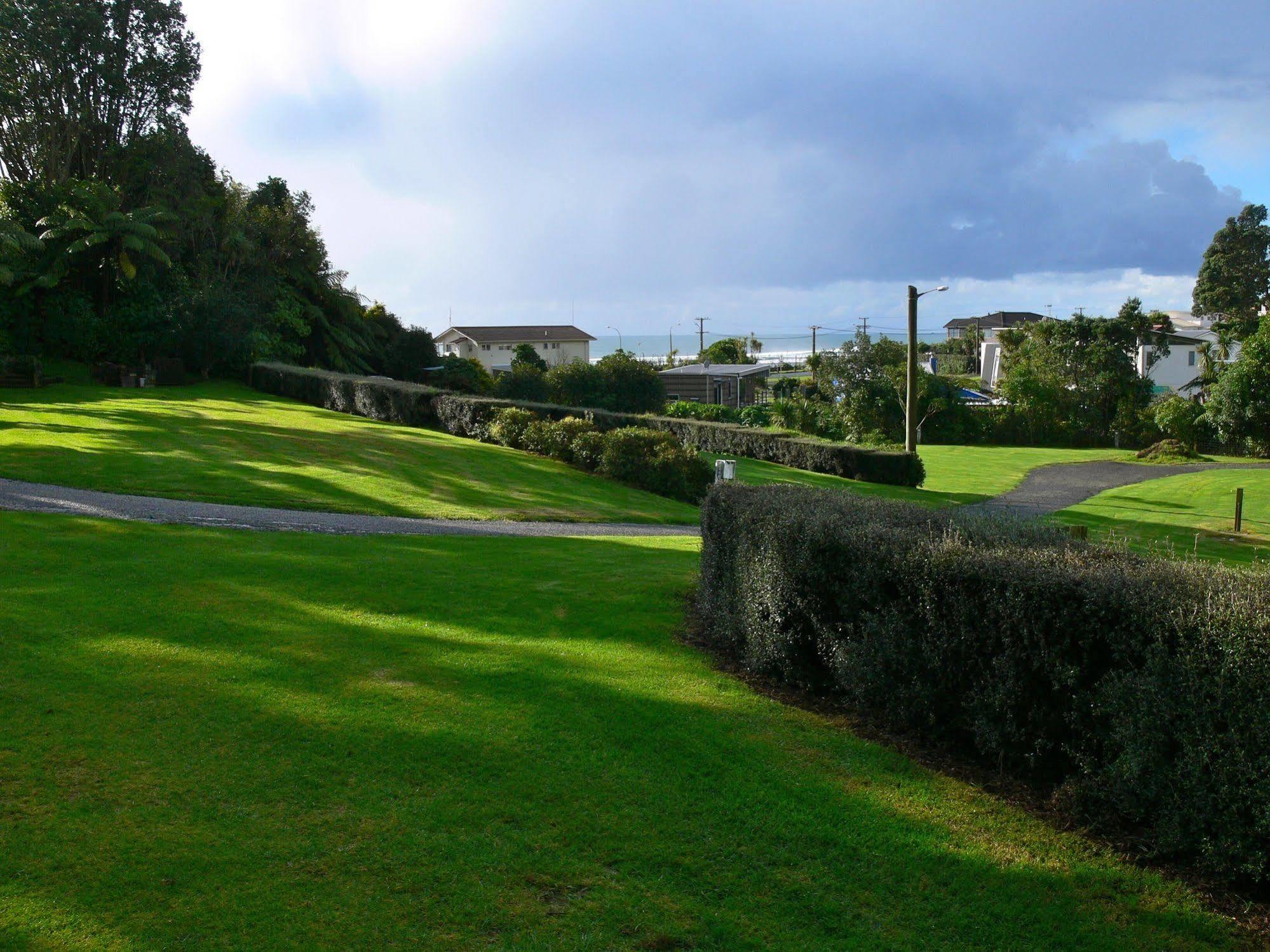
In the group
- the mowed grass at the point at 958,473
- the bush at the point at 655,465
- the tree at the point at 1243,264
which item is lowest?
the mowed grass at the point at 958,473

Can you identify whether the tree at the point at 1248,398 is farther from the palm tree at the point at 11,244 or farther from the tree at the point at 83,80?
the tree at the point at 83,80

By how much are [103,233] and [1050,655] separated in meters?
42.0

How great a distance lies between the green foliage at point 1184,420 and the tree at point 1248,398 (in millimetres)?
1052

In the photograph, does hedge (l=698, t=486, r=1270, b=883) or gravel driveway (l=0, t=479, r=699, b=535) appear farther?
gravel driveway (l=0, t=479, r=699, b=535)

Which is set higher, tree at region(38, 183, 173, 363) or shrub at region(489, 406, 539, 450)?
tree at region(38, 183, 173, 363)

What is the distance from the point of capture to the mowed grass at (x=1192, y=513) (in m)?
20.4

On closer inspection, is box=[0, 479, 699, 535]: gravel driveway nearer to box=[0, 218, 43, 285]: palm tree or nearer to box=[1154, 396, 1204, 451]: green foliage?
box=[0, 218, 43, 285]: palm tree

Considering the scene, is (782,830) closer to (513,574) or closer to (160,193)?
(513,574)

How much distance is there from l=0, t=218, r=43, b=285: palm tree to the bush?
21.3 metres

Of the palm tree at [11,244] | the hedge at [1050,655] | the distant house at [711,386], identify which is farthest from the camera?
the distant house at [711,386]

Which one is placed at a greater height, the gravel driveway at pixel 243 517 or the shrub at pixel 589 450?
the shrub at pixel 589 450

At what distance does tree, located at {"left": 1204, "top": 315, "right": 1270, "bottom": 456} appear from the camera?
39.9 meters

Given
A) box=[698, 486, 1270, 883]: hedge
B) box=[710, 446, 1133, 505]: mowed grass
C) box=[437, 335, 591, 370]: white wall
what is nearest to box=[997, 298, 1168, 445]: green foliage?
box=[710, 446, 1133, 505]: mowed grass

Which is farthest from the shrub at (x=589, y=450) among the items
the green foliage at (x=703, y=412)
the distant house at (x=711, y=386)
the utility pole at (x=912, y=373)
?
the distant house at (x=711, y=386)
